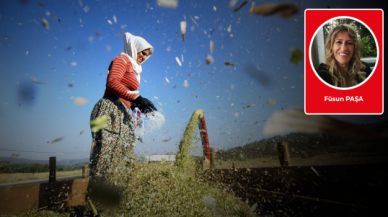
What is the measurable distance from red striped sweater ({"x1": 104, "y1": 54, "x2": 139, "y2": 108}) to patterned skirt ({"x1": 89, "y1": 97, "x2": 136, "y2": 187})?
0.34 ft

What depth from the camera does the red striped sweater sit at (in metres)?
2.36

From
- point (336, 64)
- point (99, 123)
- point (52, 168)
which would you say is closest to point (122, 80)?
point (99, 123)

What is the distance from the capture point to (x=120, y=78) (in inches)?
Answer: 95.9

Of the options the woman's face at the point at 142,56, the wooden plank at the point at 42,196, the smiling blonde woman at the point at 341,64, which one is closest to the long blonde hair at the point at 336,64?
the smiling blonde woman at the point at 341,64

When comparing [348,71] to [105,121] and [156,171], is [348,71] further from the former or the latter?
[105,121]

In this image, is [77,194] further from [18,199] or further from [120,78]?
[120,78]

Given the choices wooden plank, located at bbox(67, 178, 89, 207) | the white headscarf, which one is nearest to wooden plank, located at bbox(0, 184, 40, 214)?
wooden plank, located at bbox(67, 178, 89, 207)

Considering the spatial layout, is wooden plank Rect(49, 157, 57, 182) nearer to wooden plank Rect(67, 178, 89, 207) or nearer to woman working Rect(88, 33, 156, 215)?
wooden plank Rect(67, 178, 89, 207)

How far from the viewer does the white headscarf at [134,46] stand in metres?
2.66

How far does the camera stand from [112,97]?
2.42 metres

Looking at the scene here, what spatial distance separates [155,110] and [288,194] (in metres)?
1.83

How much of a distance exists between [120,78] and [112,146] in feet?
2.67

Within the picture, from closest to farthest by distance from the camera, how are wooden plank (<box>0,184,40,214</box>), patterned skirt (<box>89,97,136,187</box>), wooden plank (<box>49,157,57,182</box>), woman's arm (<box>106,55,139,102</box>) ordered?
wooden plank (<box>0,184,40,214</box>) < patterned skirt (<box>89,97,136,187</box>) < woman's arm (<box>106,55,139,102</box>) < wooden plank (<box>49,157,57,182</box>)

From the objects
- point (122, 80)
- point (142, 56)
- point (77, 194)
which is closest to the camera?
point (122, 80)
